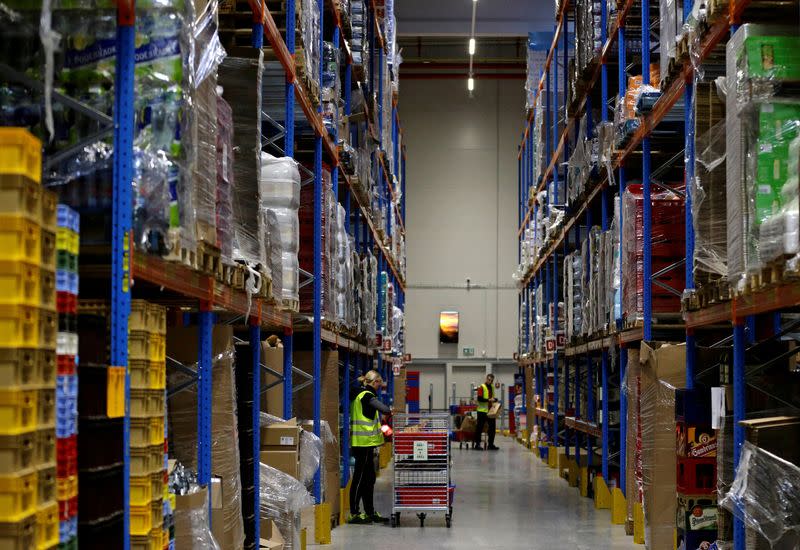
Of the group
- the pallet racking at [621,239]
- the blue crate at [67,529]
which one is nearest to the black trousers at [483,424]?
the pallet racking at [621,239]

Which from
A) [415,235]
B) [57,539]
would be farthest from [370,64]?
[415,235]

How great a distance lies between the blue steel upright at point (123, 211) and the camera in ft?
13.2

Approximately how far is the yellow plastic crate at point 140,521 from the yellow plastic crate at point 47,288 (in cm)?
110

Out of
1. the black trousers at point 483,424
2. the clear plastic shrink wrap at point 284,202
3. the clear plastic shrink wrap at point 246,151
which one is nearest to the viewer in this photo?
the clear plastic shrink wrap at point 246,151

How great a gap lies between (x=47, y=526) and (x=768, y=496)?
3.88 meters

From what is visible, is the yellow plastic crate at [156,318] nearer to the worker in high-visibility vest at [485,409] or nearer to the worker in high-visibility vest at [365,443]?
the worker in high-visibility vest at [365,443]

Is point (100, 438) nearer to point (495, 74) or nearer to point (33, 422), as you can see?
point (33, 422)

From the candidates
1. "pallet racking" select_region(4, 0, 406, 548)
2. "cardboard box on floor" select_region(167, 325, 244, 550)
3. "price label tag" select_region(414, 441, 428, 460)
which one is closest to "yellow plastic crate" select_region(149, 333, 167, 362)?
"pallet racking" select_region(4, 0, 406, 548)

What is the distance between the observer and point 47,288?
140 inches

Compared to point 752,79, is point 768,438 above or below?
below

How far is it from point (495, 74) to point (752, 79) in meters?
26.6

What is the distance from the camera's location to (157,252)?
4648 mm

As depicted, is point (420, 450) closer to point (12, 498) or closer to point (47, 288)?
point (47, 288)

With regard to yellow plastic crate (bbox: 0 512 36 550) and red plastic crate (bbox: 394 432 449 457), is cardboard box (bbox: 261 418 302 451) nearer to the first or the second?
red plastic crate (bbox: 394 432 449 457)
